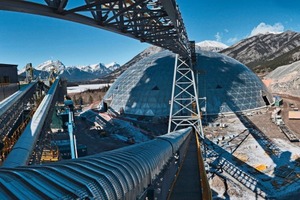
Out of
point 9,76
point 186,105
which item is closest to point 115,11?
point 186,105

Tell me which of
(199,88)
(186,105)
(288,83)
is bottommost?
(186,105)

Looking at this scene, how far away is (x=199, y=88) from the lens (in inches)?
1438

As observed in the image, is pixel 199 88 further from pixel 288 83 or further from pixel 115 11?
pixel 288 83

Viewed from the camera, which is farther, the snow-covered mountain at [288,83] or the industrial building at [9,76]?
→ the snow-covered mountain at [288,83]

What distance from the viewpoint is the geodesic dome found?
35750mm

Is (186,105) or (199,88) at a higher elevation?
(199,88)

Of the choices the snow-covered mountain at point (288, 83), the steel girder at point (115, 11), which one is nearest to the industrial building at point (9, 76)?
the steel girder at point (115, 11)

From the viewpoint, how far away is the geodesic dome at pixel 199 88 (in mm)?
35750

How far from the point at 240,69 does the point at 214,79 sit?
717 centimetres

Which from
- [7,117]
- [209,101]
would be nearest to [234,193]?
[7,117]

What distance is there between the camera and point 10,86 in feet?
81.6

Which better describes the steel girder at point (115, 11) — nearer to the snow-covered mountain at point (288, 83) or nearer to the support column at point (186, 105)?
the support column at point (186, 105)

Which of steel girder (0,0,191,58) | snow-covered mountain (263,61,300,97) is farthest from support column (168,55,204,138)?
snow-covered mountain (263,61,300,97)

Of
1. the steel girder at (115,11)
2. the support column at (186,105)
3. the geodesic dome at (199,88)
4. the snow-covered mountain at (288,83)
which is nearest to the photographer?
the steel girder at (115,11)
